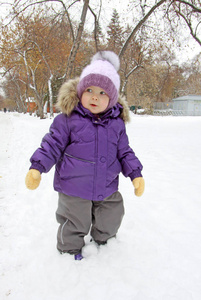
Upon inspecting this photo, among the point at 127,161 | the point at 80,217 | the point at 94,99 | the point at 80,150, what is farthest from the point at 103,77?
the point at 80,217

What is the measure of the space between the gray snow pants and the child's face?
68 centimetres

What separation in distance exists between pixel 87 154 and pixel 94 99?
0.40 m

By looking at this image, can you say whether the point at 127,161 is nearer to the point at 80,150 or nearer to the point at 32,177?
the point at 80,150

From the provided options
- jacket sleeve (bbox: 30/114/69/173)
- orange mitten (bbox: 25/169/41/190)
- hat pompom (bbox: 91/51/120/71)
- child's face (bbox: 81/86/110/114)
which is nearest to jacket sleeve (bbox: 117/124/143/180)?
child's face (bbox: 81/86/110/114)

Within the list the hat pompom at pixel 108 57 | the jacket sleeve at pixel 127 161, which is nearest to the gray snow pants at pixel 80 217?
the jacket sleeve at pixel 127 161

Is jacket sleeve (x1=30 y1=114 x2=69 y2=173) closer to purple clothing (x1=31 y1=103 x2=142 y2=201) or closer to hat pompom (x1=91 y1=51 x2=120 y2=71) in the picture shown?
purple clothing (x1=31 y1=103 x2=142 y2=201)

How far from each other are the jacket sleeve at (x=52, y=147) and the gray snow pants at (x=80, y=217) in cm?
33

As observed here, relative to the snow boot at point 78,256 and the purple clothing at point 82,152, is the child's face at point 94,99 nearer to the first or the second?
the purple clothing at point 82,152

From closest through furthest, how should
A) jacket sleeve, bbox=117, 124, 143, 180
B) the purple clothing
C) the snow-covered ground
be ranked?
the snow-covered ground < the purple clothing < jacket sleeve, bbox=117, 124, 143, 180

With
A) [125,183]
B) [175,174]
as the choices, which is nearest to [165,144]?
[175,174]

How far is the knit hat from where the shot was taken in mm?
1562

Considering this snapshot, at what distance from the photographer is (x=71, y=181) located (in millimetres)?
1566

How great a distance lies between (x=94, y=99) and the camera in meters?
1.57

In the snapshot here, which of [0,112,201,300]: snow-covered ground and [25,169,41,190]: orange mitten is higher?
[25,169,41,190]: orange mitten
